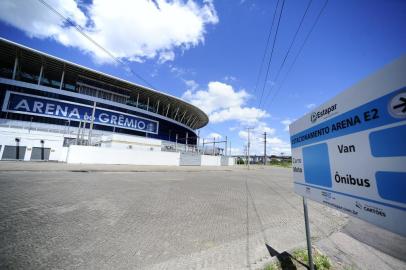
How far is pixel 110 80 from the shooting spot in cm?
4569

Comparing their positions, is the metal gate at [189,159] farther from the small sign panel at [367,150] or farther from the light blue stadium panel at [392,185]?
the light blue stadium panel at [392,185]

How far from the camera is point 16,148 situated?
27.4 meters

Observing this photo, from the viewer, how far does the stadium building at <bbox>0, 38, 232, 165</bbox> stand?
29.3m

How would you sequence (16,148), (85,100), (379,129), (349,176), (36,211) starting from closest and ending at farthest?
(379,129) < (349,176) < (36,211) < (16,148) < (85,100)

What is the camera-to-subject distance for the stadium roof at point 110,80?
36156 mm

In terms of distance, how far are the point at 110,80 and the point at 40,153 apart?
23301 mm

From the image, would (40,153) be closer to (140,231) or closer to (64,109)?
(64,109)

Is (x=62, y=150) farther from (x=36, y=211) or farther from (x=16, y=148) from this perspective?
(x=36, y=211)

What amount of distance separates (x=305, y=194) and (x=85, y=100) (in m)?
49.4

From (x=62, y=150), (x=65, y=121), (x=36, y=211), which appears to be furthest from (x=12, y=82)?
(x=36, y=211)

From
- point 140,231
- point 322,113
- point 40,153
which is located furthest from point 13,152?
point 322,113

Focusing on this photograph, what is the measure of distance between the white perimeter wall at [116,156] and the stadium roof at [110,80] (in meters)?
23.2

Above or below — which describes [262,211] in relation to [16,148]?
below

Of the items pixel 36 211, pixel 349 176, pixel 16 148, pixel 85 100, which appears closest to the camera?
pixel 349 176
